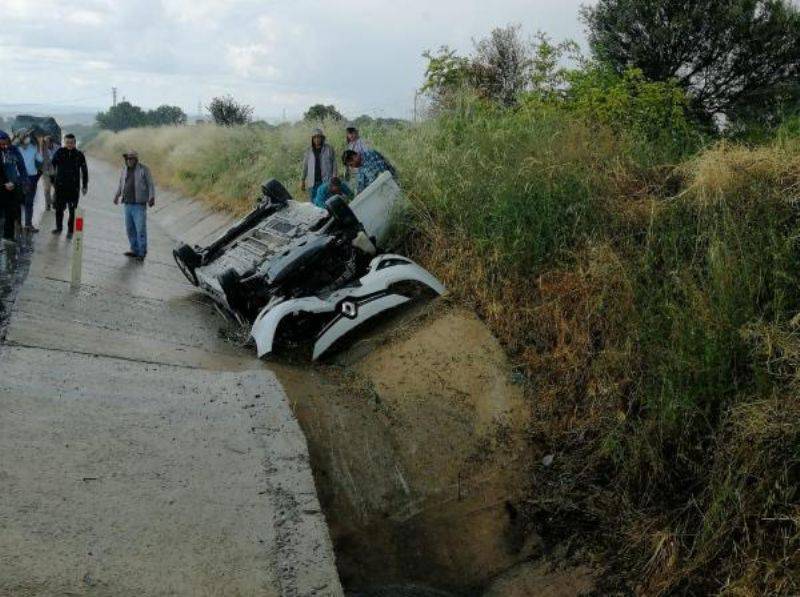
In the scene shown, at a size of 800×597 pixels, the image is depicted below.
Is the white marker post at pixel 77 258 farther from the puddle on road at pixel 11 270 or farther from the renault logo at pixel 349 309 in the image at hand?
the renault logo at pixel 349 309

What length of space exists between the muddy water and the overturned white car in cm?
37

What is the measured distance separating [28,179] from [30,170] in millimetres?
764

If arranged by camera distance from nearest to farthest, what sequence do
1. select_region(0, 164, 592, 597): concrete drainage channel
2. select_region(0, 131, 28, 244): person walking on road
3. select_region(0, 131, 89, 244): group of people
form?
select_region(0, 164, 592, 597): concrete drainage channel, select_region(0, 131, 28, 244): person walking on road, select_region(0, 131, 89, 244): group of people

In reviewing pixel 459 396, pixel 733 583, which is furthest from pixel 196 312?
pixel 733 583

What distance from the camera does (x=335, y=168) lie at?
485 inches

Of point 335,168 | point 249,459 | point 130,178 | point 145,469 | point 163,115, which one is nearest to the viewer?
point 145,469

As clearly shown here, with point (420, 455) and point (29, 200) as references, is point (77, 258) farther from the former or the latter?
point (420, 455)

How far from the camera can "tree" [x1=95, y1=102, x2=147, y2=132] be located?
77812 mm

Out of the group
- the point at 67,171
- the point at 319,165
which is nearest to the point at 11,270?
the point at 67,171

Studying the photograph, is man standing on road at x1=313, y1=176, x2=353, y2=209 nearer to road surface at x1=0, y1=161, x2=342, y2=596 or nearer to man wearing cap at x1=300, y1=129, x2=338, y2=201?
man wearing cap at x1=300, y1=129, x2=338, y2=201

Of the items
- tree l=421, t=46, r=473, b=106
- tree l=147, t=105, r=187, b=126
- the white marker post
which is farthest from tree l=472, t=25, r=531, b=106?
tree l=147, t=105, r=187, b=126

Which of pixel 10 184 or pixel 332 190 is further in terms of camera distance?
pixel 10 184

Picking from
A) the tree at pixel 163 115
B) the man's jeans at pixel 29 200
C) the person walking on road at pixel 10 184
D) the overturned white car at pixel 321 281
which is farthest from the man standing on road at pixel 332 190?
the tree at pixel 163 115

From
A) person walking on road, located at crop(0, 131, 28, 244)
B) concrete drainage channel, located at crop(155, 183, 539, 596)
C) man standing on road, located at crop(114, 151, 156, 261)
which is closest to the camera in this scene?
concrete drainage channel, located at crop(155, 183, 539, 596)
